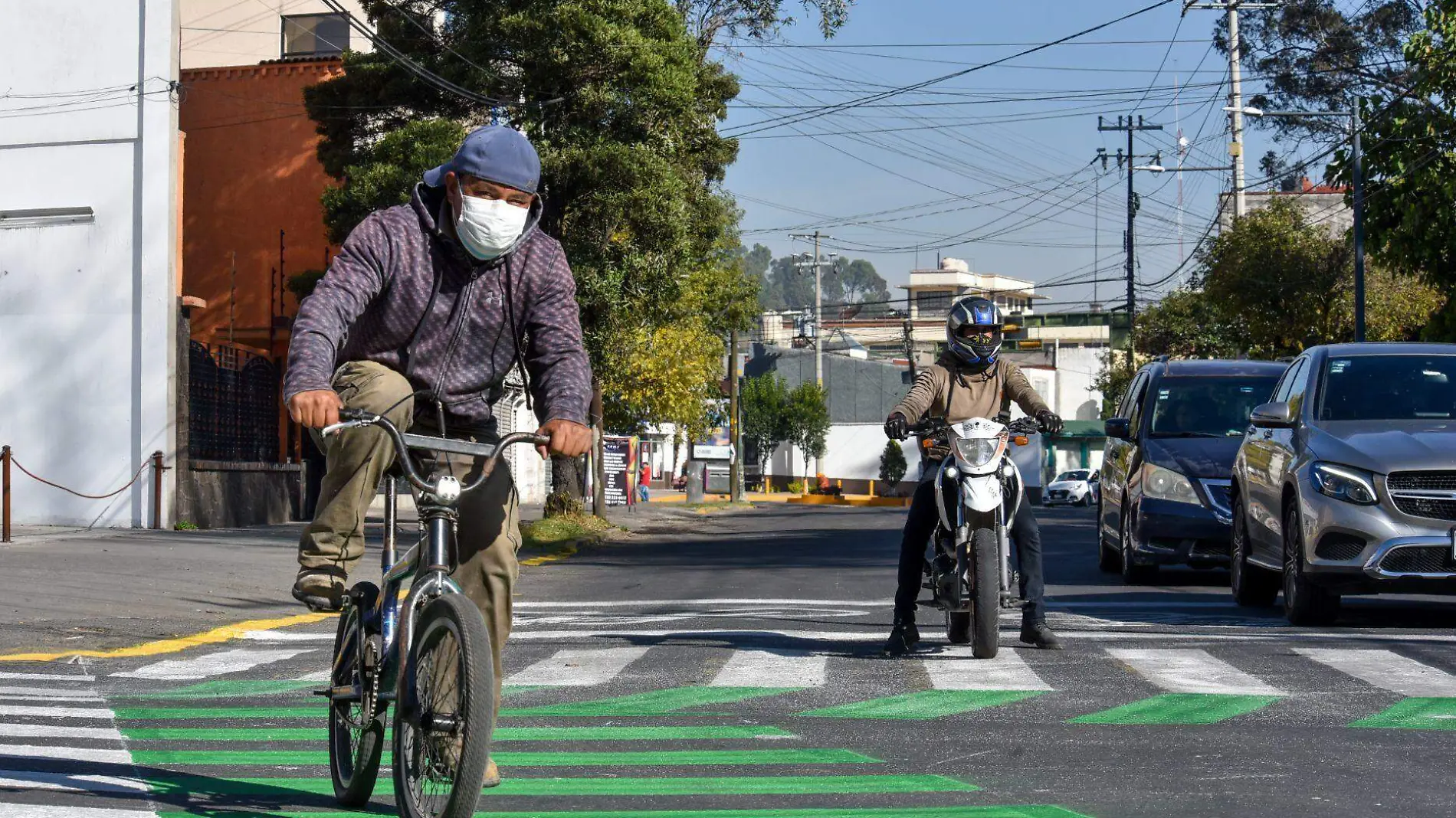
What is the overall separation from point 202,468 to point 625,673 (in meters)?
16.6

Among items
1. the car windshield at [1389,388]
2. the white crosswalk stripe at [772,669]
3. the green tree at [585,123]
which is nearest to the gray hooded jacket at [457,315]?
the white crosswalk stripe at [772,669]

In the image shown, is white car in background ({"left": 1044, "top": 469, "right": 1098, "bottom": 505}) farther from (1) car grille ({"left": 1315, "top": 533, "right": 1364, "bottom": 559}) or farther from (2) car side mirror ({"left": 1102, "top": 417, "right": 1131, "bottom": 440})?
(1) car grille ({"left": 1315, "top": 533, "right": 1364, "bottom": 559})

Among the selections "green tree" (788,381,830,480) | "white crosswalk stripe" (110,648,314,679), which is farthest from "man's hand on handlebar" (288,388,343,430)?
"green tree" (788,381,830,480)

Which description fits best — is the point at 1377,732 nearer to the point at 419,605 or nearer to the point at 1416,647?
the point at 1416,647

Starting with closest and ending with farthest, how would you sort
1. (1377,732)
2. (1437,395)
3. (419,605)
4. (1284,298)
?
(419,605)
(1377,732)
(1437,395)
(1284,298)

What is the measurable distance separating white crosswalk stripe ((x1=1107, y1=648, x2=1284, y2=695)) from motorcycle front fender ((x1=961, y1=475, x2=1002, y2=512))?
104 centimetres

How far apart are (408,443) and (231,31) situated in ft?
124

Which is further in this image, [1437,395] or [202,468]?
[202,468]

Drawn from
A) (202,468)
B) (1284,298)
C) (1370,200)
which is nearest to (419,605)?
(202,468)

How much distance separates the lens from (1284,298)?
1590 inches

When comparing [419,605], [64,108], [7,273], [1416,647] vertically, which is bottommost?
[1416,647]

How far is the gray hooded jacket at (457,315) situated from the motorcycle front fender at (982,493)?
13.2 feet

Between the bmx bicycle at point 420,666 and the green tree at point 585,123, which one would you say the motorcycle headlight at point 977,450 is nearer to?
the bmx bicycle at point 420,666

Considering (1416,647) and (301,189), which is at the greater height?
(301,189)
